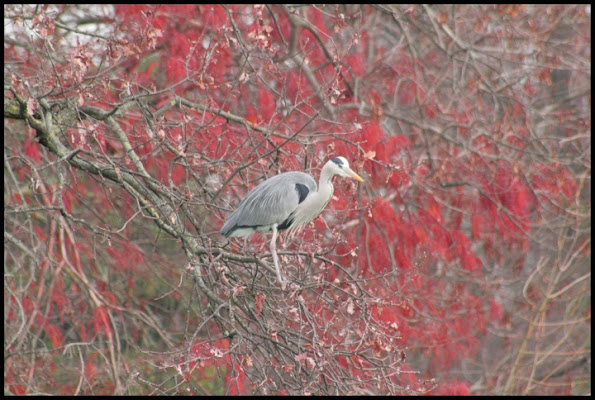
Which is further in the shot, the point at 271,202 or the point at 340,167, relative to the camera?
the point at 271,202

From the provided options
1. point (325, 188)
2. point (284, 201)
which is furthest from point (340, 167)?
point (284, 201)

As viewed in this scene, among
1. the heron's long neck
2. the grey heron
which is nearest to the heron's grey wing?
the grey heron

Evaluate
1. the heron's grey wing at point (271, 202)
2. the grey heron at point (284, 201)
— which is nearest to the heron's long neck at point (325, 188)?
the grey heron at point (284, 201)

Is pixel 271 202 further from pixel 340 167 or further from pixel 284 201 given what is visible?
pixel 340 167

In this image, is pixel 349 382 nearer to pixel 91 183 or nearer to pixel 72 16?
pixel 91 183

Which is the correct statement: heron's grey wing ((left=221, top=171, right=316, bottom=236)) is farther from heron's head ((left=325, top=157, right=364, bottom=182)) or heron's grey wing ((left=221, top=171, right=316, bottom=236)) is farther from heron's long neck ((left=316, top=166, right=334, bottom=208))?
heron's head ((left=325, top=157, right=364, bottom=182))

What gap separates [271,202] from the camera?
495 centimetres

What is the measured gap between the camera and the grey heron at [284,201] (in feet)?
16.0

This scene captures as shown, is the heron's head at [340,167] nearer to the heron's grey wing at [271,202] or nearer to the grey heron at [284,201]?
the grey heron at [284,201]

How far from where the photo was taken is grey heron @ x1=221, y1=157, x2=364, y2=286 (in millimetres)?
4863

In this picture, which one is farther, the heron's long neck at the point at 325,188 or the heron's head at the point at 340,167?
the heron's long neck at the point at 325,188

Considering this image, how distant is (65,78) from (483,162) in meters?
4.03

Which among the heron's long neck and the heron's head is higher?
the heron's head

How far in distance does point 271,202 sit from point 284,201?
9cm
